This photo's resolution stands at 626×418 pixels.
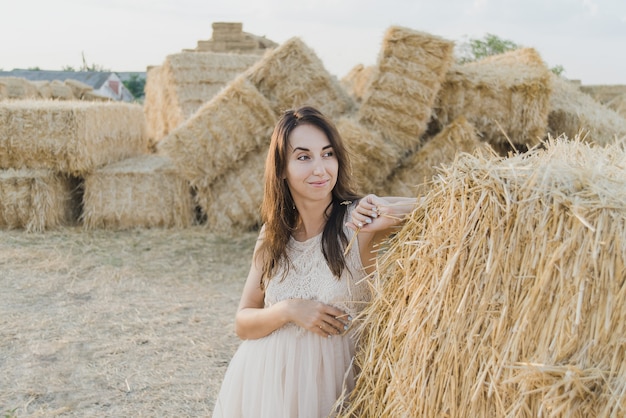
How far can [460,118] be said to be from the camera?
5.25 meters

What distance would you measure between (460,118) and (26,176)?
4246 mm

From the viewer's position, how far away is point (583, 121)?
19.2ft

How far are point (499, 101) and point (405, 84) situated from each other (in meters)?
0.85

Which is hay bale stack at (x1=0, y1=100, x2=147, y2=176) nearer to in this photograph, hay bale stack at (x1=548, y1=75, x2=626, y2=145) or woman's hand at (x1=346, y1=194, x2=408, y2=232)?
hay bale stack at (x1=548, y1=75, x2=626, y2=145)

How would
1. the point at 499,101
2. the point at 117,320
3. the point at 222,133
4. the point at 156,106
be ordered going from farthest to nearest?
the point at 156,106, the point at 222,133, the point at 499,101, the point at 117,320

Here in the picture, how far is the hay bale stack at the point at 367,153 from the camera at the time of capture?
5121mm

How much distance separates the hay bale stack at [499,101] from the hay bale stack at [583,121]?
0.57m

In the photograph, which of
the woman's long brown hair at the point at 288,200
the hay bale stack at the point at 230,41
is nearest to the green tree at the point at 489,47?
the hay bale stack at the point at 230,41

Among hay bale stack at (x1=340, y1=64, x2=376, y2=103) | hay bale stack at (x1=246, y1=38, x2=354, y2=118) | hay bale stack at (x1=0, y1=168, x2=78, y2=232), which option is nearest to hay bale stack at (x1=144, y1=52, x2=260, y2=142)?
hay bale stack at (x1=340, y1=64, x2=376, y2=103)

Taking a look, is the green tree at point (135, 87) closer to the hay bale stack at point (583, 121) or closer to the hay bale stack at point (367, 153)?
the hay bale stack at point (583, 121)

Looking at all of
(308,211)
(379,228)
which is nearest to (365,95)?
(308,211)

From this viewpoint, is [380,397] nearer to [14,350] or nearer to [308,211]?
[308,211]

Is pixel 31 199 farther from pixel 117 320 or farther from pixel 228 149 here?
pixel 117 320

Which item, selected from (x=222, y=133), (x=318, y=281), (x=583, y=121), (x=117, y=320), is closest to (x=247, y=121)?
(x=222, y=133)
